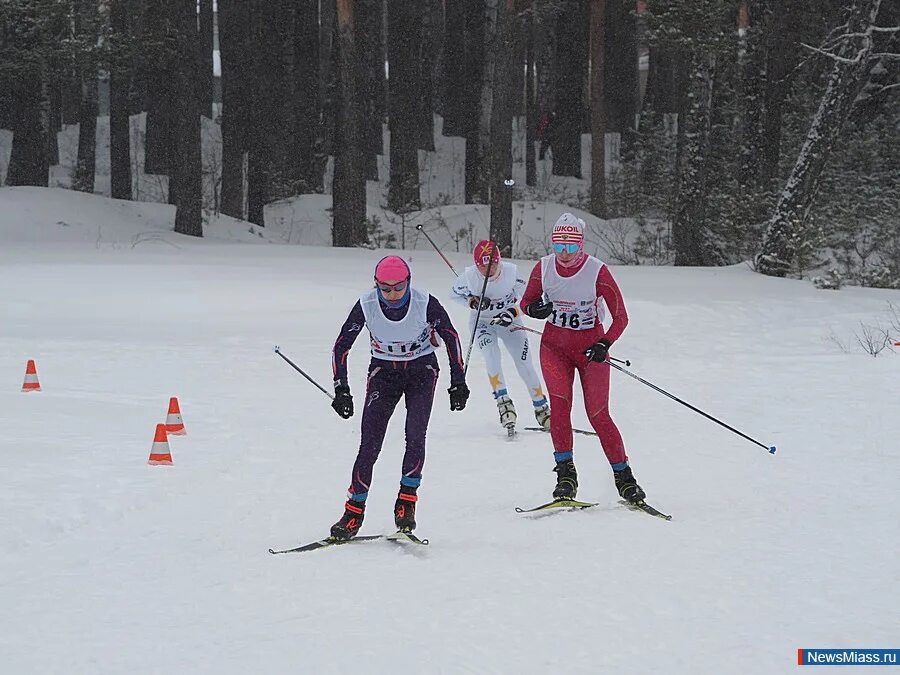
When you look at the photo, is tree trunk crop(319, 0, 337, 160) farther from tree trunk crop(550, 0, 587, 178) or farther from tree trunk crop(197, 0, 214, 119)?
tree trunk crop(550, 0, 587, 178)

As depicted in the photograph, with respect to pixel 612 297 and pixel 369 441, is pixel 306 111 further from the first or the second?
pixel 369 441

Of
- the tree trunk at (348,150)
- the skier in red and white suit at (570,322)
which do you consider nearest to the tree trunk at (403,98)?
the tree trunk at (348,150)

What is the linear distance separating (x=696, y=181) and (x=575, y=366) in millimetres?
17880

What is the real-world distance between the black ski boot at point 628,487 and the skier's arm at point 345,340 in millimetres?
2162

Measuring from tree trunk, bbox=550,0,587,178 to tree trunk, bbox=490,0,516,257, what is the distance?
13495 mm

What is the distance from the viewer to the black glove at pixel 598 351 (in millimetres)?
8203

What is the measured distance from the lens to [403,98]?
3419cm

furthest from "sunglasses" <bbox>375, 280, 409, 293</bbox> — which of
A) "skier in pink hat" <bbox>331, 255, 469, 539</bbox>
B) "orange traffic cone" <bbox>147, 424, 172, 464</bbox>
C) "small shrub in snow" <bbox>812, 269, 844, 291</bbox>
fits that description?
"small shrub in snow" <bbox>812, 269, 844, 291</bbox>

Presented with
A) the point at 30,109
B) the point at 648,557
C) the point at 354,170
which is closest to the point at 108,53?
the point at 30,109

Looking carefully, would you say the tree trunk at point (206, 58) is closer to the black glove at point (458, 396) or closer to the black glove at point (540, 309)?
the black glove at point (540, 309)

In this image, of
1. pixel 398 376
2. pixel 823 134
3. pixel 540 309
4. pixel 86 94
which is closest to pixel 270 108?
pixel 86 94

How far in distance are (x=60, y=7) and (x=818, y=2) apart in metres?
17.1

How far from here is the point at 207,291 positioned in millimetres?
19422

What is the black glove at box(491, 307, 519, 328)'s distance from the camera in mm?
11930
